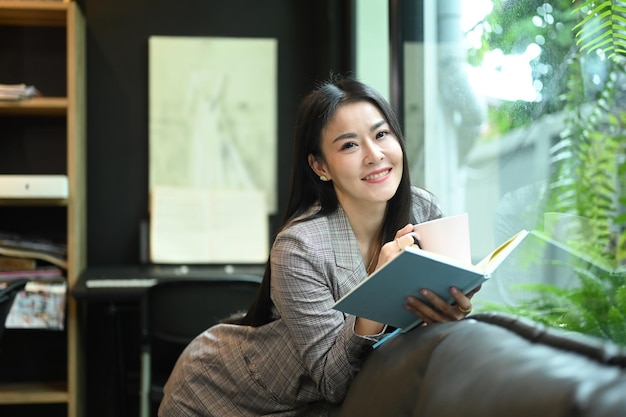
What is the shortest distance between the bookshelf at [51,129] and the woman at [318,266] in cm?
187

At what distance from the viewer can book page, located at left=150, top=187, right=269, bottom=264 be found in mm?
4078

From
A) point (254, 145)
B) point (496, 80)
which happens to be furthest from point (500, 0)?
point (254, 145)

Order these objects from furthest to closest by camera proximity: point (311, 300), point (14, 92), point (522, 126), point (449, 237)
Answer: point (14, 92) → point (522, 126) → point (311, 300) → point (449, 237)

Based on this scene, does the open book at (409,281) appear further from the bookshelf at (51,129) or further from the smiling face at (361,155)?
the bookshelf at (51,129)

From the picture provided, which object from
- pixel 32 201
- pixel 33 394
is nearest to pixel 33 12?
pixel 32 201

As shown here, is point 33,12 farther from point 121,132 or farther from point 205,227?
point 205,227

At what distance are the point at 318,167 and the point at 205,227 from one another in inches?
86.6

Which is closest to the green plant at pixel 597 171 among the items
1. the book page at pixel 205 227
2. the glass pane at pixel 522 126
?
the glass pane at pixel 522 126

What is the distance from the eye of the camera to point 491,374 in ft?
3.51

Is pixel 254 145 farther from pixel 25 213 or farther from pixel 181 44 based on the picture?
pixel 25 213

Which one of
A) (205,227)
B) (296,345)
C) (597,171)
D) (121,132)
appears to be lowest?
(296,345)

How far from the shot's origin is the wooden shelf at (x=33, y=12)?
379cm

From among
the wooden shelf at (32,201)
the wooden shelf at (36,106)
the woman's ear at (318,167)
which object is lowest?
the wooden shelf at (32,201)

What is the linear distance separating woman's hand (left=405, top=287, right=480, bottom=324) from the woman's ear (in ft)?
1.69
